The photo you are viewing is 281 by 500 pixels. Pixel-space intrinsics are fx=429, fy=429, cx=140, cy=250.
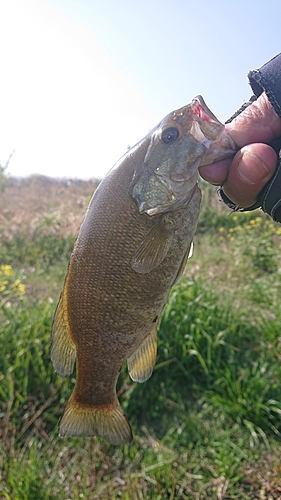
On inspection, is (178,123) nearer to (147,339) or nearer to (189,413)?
(147,339)

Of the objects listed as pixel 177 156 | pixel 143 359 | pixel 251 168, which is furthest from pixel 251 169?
pixel 143 359

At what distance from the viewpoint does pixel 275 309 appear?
466cm

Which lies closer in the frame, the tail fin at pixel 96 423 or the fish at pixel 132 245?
the fish at pixel 132 245

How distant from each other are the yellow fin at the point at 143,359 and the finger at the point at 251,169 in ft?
2.30

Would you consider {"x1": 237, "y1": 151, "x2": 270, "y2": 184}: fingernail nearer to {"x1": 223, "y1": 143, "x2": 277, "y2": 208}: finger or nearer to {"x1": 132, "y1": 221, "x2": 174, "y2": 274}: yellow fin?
{"x1": 223, "y1": 143, "x2": 277, "y2": 208}: finger

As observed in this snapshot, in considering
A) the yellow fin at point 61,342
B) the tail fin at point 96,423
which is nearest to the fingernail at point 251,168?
the yellow fin at point 61,342

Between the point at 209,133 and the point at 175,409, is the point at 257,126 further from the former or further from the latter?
the point at 175,409

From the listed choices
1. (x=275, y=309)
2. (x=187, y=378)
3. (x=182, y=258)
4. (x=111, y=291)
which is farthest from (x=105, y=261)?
(x=275, y=309)

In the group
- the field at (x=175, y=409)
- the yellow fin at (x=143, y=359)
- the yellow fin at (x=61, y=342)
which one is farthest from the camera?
the field at (x=175, y=409)

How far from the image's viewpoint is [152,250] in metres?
1.58

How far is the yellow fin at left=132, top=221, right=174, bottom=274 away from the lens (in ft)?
5.21

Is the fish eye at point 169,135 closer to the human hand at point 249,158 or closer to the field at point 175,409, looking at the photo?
the human hand at point 249,158

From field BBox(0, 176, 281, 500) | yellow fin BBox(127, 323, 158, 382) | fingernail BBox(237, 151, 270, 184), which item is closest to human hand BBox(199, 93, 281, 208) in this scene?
fingernail BBox(237, 151, 270, 184)

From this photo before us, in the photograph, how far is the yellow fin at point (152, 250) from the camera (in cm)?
159
